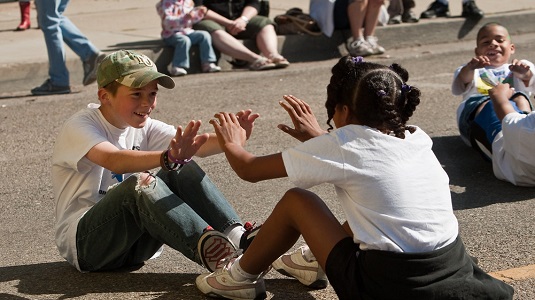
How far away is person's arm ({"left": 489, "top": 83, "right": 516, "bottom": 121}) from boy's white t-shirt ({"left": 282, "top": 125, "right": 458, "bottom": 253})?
251cm

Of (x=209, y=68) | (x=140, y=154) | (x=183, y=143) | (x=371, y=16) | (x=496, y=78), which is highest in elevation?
(x=183, y=143)

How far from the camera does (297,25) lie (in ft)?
35.5

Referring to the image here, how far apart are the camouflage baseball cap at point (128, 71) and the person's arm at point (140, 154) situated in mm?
291

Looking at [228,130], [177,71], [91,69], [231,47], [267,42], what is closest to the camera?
[228,130]

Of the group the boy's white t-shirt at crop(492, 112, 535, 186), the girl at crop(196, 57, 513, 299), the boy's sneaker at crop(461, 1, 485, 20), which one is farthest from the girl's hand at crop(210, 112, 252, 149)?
the boy's sneaker at crop(461, 1, 485, 20)

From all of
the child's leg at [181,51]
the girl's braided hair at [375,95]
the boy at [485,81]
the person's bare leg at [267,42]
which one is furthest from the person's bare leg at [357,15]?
the girl's braided hair at [375,95]

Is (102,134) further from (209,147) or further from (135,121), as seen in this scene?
(209,147)

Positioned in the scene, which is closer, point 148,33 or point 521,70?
point 521,70

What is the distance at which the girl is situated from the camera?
3.61m

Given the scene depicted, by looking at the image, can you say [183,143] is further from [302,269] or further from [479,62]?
[479,62]

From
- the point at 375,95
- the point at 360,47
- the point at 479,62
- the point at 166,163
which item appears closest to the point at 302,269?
the point at 166,163

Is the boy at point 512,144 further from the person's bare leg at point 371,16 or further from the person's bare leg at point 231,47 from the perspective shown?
the person's bare leg at point 371,16

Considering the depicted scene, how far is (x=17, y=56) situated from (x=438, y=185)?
7051 mm

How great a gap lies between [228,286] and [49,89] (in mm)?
5391
